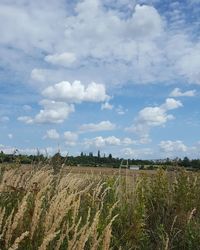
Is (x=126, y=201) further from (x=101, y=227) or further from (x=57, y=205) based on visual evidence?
(x=57, y=205)

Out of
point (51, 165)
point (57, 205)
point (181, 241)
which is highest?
point (51, 165)

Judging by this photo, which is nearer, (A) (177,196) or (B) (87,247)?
(B) (87,247)

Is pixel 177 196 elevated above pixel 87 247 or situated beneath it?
elevated above

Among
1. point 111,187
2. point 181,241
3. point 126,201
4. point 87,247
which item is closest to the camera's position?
point 87,247

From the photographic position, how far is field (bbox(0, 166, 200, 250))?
5.83 metres

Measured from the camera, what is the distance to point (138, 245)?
26.2 feet

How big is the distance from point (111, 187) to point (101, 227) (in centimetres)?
341

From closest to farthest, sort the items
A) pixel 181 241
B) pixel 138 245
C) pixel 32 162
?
pixel 138 245, pixel 181 241, pixel 32 162

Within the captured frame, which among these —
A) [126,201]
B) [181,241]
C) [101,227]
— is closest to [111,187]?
[126,201]

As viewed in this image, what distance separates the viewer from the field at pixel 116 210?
230 inches

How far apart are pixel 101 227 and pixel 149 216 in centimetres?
360

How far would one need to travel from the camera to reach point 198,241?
8.25m

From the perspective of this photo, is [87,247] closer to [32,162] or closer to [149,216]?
[149,216]

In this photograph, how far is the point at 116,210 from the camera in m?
9.14
